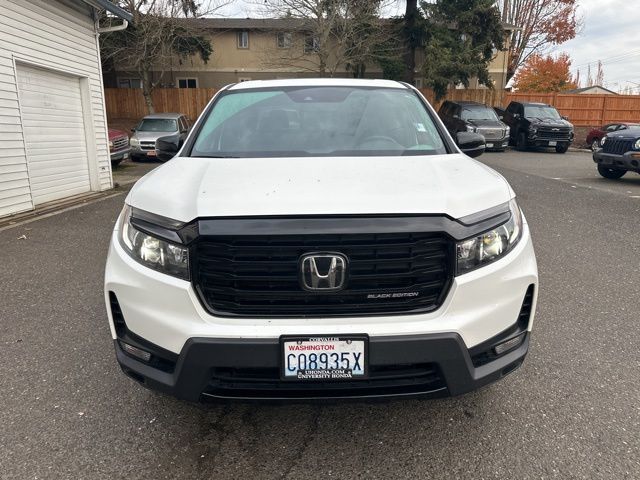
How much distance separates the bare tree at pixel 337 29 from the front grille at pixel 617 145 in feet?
58.3

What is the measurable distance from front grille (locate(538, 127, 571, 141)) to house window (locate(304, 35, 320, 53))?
13456 mm

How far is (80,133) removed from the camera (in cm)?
1044

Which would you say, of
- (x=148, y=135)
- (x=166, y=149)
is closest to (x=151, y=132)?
(x=148, y=135)

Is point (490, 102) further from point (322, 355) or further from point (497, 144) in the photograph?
point (322, 355)

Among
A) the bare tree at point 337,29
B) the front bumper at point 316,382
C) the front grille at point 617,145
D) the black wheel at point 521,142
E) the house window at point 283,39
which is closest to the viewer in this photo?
the front bumper at point 316,382

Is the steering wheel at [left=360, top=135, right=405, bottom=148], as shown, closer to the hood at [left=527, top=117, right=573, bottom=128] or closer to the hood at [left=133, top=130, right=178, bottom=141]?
the hood at [left=133, top=130, right=178, bottom=141]

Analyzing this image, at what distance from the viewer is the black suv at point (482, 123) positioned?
61.6 ft

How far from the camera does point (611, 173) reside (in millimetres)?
12000

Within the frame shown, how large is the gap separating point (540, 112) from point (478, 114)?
3.13m

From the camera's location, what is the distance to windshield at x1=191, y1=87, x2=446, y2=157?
305cm

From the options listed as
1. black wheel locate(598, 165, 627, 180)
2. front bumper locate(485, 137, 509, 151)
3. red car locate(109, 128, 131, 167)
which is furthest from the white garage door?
Result: front bumper locate(485, 137, 509, 151)

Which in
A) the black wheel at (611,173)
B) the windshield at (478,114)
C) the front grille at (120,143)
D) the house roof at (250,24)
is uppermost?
the house roof at (250,24)

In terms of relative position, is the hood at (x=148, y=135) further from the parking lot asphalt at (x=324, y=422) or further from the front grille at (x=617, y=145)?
the parking lot asphalt at (x=324, y=422)

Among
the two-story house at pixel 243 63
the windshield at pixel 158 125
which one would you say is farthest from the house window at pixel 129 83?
the windshield at pixel 158 125
